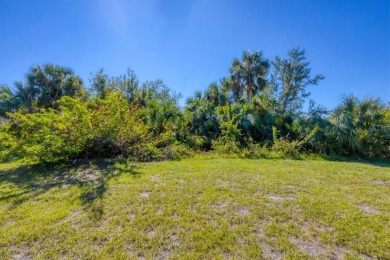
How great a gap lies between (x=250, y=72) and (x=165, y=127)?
11.5 metres

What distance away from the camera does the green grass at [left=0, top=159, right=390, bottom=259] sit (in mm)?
2248

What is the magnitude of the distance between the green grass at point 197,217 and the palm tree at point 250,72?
45.9 ft

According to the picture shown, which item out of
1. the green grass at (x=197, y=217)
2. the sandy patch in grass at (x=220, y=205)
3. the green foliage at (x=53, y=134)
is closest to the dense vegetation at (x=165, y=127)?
the green foliage at (x=53, y=134)

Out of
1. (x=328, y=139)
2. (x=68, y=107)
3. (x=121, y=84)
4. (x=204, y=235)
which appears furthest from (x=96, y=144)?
(x=121, y=84)

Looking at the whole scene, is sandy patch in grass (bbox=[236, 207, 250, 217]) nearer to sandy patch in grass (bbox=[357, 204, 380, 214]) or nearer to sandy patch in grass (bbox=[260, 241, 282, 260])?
sandy patch in grass (bbox=[260, 241, 282, 260])

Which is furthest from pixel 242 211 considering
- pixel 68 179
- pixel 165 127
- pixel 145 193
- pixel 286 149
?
pixel 165 127

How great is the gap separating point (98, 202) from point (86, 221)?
2.11ft

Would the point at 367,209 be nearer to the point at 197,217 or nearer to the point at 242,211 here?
the point at 242,211

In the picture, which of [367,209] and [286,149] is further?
[286,149]

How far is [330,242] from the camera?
91.7 inches

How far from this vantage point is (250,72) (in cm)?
1761

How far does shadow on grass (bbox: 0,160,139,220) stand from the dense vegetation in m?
0.62

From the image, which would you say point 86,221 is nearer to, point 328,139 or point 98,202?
point 98,202

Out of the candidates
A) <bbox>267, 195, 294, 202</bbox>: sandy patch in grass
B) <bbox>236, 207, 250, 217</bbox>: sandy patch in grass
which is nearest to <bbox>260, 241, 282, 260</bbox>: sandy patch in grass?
<bbox>236, 207, 250, 217</bbox>: sandy patch in grass
